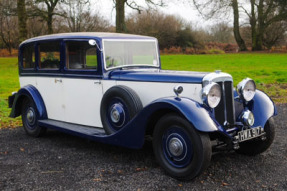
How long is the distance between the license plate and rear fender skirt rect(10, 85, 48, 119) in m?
3.43

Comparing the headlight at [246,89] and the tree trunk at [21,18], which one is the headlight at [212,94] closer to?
the headlight at [246,89]

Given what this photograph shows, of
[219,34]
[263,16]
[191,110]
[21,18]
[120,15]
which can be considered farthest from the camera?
[219,34]

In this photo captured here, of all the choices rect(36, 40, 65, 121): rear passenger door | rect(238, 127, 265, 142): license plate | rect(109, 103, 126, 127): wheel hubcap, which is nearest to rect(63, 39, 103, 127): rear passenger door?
rect(36, 40, 65, 121): rear passenger door

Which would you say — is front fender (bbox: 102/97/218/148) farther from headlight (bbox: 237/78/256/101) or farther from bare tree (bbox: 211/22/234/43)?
bare tree (bbox: 211/22/234/43)

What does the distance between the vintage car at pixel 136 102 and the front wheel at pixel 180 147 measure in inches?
0.4

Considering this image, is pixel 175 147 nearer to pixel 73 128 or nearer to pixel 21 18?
pixel 73 128

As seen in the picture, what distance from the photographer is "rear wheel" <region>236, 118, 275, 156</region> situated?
14.6ft

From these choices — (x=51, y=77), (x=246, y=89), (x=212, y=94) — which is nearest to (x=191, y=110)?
(x=212, y=94)

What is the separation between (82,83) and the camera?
5.08 m

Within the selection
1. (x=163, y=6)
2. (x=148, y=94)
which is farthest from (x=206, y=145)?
(x=163, y=6)

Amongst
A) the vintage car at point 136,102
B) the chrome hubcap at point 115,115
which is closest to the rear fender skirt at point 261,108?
the vintage car at point 136,102

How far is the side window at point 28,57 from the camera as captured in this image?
5975 mm

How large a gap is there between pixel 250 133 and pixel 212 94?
0.69 meters

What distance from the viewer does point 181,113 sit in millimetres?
3643
